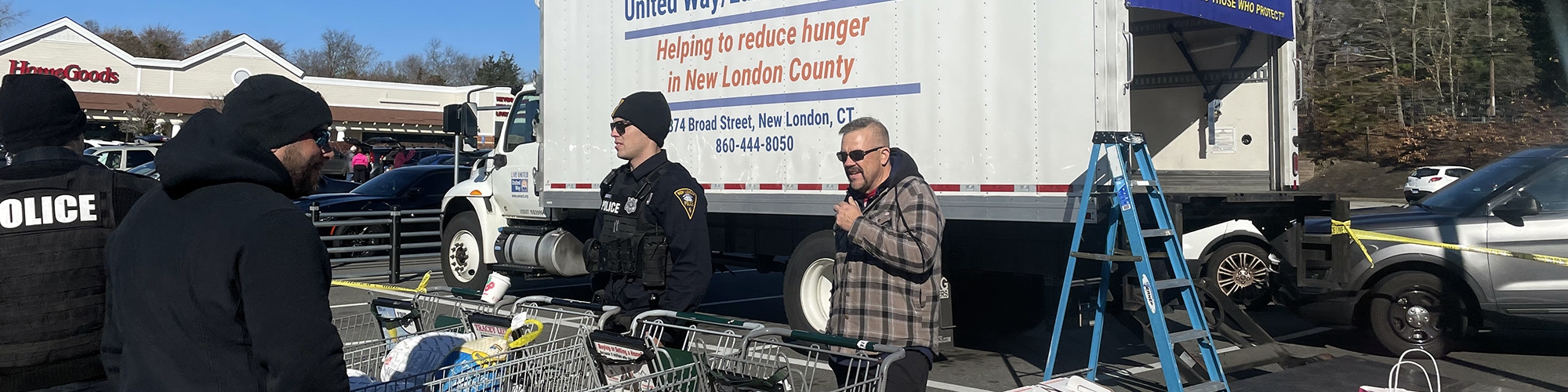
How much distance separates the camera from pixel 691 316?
12.3ft

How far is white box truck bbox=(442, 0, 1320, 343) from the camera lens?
21.8ft

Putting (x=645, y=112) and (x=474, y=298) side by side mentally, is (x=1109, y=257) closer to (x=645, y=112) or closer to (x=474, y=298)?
(x=645, y=112)

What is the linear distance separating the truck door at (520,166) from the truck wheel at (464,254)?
0.57m

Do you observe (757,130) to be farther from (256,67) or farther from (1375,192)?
(256,67)

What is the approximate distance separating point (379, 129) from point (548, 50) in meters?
46.2

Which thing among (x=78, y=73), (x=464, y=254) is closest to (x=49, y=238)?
(x=464, y=254)

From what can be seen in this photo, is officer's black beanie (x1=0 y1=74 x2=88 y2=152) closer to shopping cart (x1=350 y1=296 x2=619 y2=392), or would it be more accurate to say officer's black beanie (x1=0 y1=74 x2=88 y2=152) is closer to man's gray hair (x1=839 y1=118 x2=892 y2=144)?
shopping cart (x1=350 y1=296 x2=619 y2=392)

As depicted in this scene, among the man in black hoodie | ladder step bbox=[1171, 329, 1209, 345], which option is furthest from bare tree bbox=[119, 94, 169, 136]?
the man in black hoodie

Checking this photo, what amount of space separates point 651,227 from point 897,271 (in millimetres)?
1083

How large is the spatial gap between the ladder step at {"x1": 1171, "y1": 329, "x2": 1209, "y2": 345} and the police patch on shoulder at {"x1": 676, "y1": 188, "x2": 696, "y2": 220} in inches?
112

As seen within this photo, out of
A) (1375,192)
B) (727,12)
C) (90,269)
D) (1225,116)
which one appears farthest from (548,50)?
(1375,192)

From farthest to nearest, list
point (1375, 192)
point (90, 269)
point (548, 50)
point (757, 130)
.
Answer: point (1375, 192)
point (548, 50)
point (757, 130)
point (90, 269)

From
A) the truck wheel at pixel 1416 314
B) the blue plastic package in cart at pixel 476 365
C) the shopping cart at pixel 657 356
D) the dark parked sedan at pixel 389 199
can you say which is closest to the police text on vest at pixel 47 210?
the blue plastic package in cart at pixel 476 365

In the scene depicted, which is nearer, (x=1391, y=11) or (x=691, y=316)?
(x=691, y=316)
